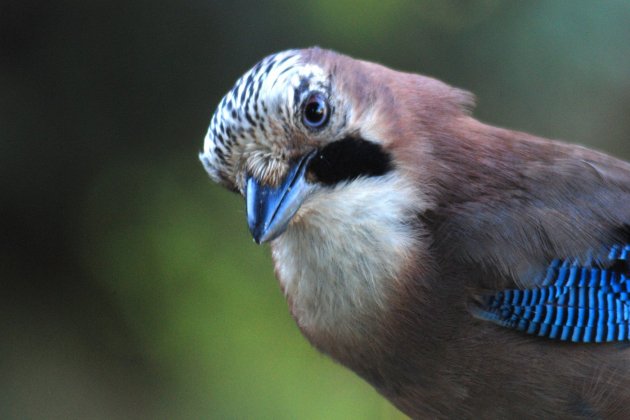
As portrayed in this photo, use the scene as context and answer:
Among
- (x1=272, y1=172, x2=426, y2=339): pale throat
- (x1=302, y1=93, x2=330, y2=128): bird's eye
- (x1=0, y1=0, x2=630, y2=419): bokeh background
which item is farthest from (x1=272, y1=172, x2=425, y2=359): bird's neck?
(x1=0, y1=0, x2=630, y2=419): bokeh background

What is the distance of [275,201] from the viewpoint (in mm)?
2285

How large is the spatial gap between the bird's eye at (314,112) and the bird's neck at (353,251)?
0.15 m

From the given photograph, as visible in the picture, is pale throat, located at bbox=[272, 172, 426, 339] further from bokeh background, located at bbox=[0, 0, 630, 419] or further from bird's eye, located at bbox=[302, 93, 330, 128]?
bokeh background, located at bbox=[0, 0, 630, 419]

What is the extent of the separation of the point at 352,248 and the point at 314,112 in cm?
34

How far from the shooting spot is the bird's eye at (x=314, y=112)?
2.30m

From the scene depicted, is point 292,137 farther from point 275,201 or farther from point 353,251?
point 353,251

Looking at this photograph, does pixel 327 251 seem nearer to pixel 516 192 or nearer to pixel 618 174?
pixel 516 192

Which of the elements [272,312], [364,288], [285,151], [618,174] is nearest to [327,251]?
[364,288]

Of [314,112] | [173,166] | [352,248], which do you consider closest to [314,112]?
[314,112]

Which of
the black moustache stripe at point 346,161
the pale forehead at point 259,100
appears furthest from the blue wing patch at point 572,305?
the pale forehead at point 259,100

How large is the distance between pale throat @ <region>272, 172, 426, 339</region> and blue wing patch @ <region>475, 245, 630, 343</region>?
24 cm

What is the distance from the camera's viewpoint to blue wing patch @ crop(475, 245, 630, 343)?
2.51 m

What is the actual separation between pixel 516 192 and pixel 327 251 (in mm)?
483

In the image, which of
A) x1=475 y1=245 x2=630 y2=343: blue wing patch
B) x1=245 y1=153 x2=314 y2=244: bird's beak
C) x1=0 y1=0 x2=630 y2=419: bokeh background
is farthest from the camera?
x1=0 y1=0 x2=630 y2=419: bokeh background
